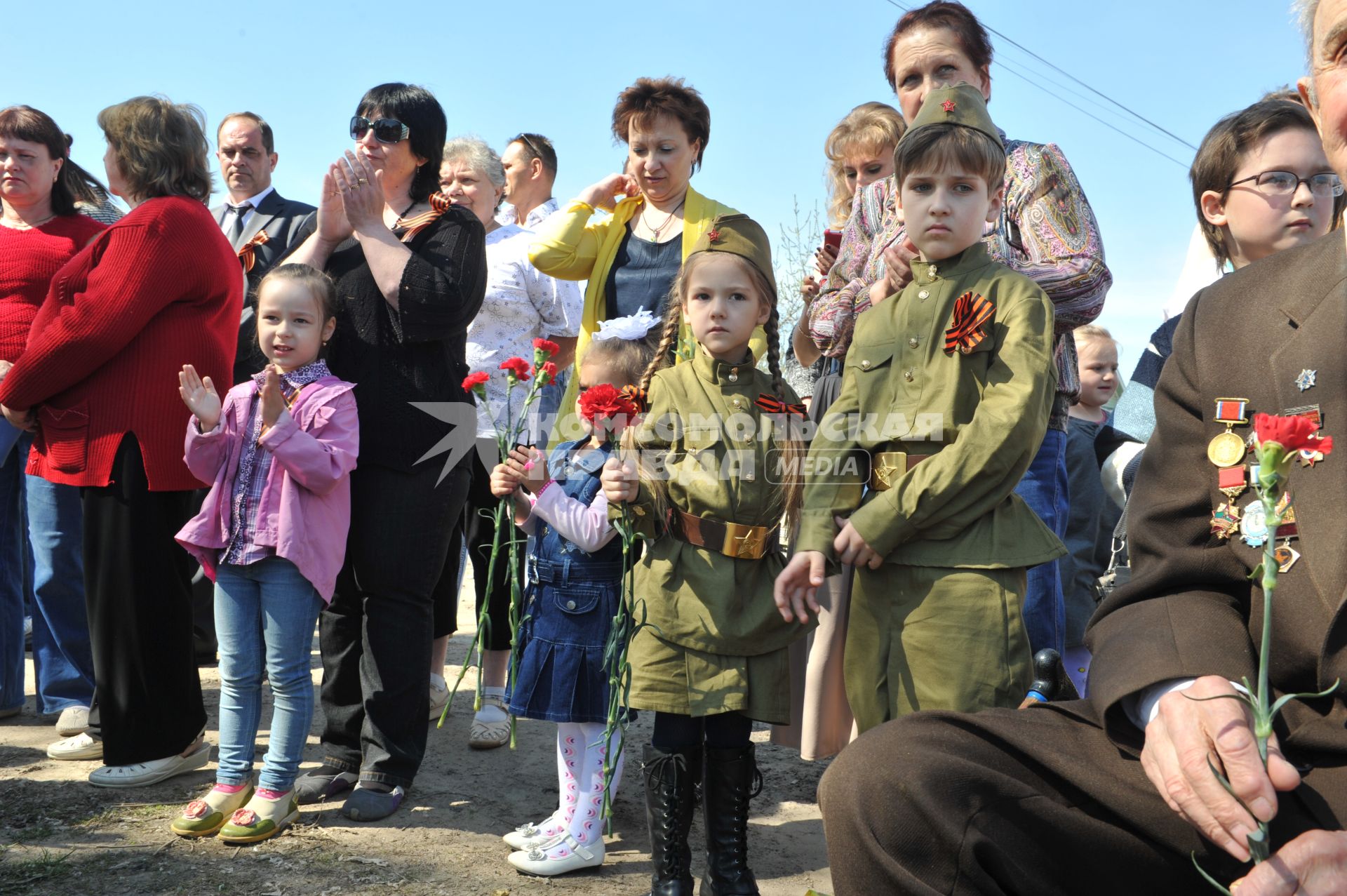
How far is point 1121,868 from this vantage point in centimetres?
135

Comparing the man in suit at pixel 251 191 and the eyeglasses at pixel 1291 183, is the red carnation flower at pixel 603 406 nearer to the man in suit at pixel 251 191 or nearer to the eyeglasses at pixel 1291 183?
the eyeglasses at pixel 1291 183

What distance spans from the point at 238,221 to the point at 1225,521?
4.91m

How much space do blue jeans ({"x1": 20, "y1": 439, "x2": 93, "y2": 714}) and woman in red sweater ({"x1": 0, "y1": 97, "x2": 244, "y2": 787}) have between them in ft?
1.76

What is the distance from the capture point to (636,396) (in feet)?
9.93

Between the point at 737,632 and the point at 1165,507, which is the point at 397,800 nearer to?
the point at 737,632

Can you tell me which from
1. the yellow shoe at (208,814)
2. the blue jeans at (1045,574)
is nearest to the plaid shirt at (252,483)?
the yellow shoe at (208,814)

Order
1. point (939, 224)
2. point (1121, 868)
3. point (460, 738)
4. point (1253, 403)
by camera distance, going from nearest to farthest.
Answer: point (1121, 868)
point (1253, 403)
point (939, 224)
point (460, 738)

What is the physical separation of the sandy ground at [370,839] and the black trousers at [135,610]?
0.22 meters

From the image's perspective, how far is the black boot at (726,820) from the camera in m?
2.98

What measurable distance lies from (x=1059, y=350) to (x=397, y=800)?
2401mm

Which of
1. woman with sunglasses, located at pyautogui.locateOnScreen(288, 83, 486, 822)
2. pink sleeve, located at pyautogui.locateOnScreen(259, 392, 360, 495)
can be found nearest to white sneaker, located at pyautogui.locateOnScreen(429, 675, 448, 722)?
woman with sunglasses, located at pyautogui.locateOnScreen(288, 83, 486, 822)

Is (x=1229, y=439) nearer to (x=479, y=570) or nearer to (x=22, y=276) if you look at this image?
(x=479, y=570)

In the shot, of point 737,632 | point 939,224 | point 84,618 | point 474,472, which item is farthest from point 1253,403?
point 84,618

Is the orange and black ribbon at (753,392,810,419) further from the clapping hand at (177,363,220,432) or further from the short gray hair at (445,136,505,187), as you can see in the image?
the short gray hair at (445,136,505,187)
